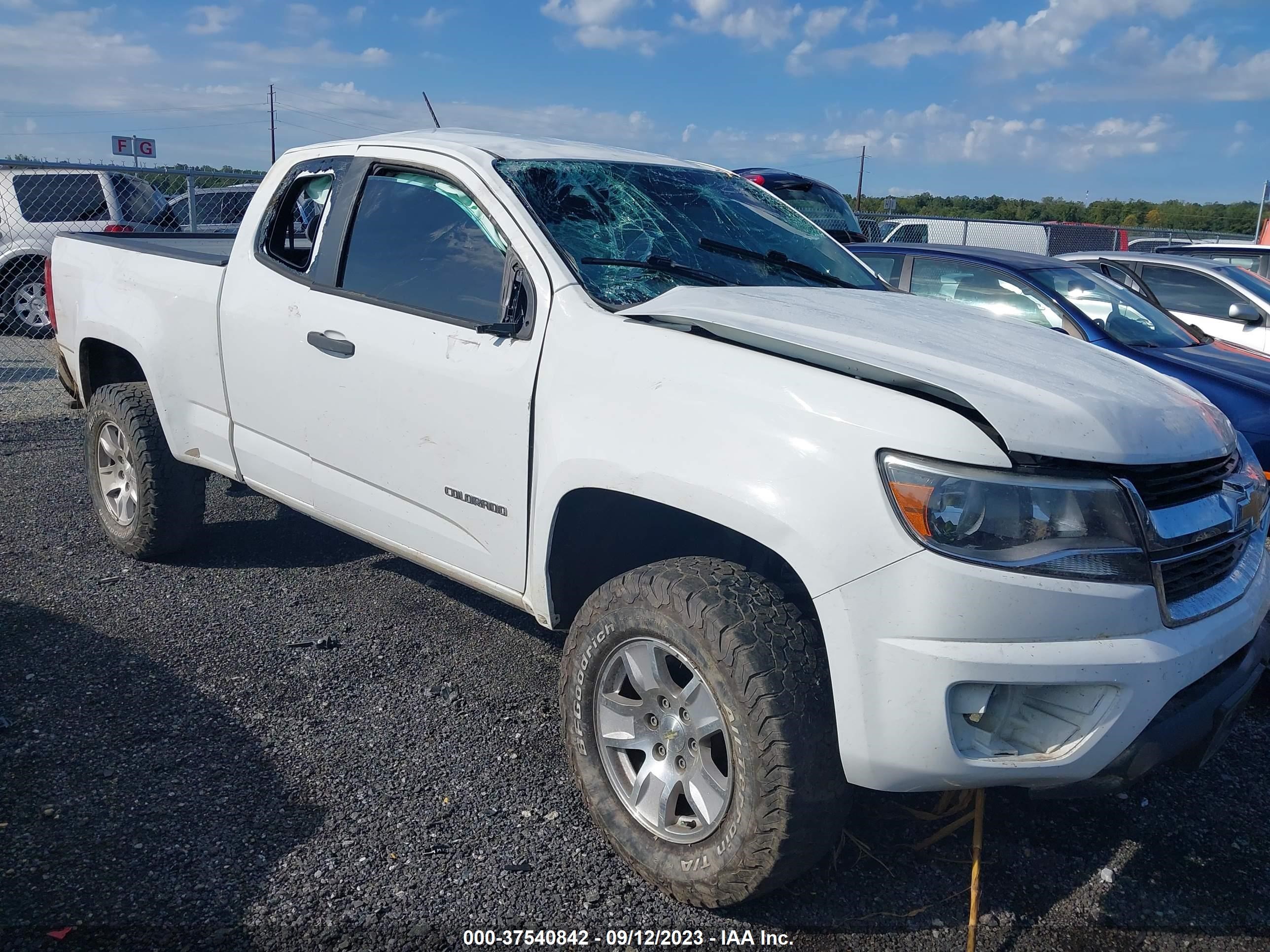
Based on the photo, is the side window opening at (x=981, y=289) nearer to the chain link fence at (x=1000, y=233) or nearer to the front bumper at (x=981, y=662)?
the front bumper at (x=981, y=662)

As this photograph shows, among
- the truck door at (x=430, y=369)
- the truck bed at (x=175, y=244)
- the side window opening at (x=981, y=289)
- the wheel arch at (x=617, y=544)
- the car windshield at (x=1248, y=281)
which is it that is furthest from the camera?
the car windshield at (x=1248, y=281)

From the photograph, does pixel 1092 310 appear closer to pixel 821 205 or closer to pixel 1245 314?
pixel 1245 314

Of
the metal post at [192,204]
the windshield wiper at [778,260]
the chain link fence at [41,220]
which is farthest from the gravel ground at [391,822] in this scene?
the chain link fence at [41,220]

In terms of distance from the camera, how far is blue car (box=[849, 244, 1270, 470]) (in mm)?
6059

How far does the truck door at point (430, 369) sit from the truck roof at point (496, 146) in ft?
0.20

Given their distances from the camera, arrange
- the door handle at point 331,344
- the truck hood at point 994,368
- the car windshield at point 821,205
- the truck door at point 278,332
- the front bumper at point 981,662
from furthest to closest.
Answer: the car windshield at point 821,205
the truck door at point 278,332
the door handle at point 331,344
the truck hood at point 994,368
the front bumper at point 981,662

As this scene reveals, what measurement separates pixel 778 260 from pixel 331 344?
5.19 ft

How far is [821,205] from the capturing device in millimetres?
11562

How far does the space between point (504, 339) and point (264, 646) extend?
5.86ft

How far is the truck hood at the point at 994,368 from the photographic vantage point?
229 centimetres

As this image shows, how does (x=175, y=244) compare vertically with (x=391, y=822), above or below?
above

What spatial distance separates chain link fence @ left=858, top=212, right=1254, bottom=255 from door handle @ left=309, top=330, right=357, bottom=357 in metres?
15.3

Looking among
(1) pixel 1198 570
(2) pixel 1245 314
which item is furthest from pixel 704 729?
(2) pixel 1245 314

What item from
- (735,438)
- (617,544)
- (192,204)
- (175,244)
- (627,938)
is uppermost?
(192,204)
